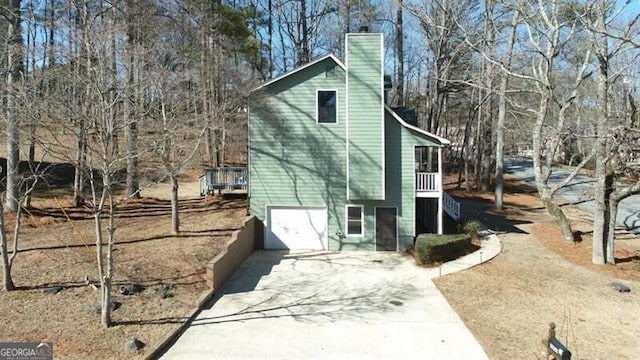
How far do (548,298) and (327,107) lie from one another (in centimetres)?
874

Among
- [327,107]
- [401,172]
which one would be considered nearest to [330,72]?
[327,107]

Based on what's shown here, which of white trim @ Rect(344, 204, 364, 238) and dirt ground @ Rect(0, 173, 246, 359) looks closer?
dirt ground @ Rect(0, 173, 246, 359)

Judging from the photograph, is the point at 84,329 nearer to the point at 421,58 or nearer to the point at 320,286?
the point at 320,286

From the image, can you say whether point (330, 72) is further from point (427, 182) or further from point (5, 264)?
point (5, 264)

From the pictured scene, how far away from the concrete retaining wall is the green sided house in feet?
2.34

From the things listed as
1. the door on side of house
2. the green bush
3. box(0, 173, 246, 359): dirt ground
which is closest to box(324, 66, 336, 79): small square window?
the door on side of house

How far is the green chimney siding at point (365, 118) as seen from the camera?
14.0 meters

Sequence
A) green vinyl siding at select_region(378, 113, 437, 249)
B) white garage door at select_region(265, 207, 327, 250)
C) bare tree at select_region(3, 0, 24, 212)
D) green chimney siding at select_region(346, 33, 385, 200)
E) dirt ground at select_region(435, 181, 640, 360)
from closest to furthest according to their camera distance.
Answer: dirt ground at select_region(435, 181, 640, 360) → bare tree at select_region(3, 0, 24, 212) → green chimney siding at select_region(346, 33, 385, 200) → green vinyl siding at select_region(378, 113, 437, 249) → white garage door at select_region(265, 207, 327, 250)

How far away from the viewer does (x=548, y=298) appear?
995 cm

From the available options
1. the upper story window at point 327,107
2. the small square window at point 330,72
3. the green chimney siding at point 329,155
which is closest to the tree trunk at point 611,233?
the green chimney siding at point 329,155

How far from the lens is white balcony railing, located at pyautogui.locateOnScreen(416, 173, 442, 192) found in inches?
566

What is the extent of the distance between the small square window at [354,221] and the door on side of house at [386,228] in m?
0.59

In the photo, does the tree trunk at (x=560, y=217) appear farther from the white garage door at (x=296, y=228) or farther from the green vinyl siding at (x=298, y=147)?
the white garage door at (x=296, y=228)

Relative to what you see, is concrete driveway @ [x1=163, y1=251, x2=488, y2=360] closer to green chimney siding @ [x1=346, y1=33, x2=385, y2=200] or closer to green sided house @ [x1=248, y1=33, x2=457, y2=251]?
green sided house @ [x1=248, y1=33, x2=457, y2=251]
